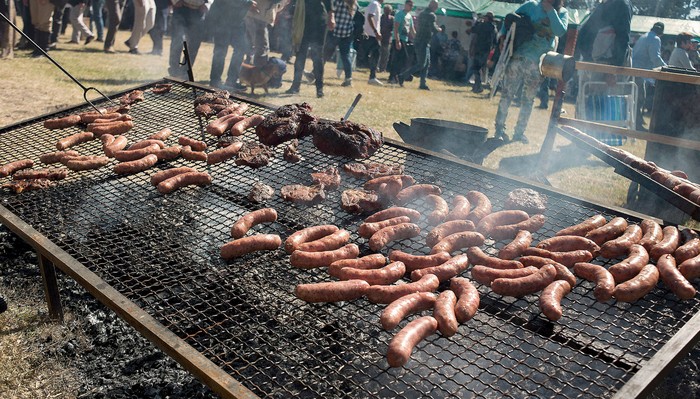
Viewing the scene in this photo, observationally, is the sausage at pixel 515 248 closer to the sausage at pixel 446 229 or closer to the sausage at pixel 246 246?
the sausage at pixel 446 229

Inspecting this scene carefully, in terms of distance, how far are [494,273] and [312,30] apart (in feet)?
34.7

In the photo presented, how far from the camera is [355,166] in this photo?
16.7 ft

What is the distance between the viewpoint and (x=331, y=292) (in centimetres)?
322

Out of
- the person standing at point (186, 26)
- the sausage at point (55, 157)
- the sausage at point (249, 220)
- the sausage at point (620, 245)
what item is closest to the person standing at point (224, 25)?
the person standing at point (186, 26)

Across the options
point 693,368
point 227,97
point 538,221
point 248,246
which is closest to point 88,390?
point 248,246

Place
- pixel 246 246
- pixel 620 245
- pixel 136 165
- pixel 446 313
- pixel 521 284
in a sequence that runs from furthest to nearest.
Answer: pixel 136 165 → pixel 246 246 → pixel 620 245 → pixel 521 284 → pixel 446 313

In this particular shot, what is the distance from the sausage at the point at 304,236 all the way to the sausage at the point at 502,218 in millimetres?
1111

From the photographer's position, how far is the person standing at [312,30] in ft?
42.2

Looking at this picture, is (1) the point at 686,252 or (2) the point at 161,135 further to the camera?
(2) the point at 161,135

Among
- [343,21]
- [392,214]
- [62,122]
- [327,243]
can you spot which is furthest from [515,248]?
→ [343,21]

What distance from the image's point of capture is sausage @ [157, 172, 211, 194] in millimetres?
4594

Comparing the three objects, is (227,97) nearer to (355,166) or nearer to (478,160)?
(355,166)

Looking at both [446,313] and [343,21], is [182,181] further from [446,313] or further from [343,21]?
[343,21]

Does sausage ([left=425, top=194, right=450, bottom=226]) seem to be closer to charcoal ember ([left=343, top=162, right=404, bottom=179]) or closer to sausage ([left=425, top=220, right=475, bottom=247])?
sausage ([left=425, top=220, right=475, bottom=247])
